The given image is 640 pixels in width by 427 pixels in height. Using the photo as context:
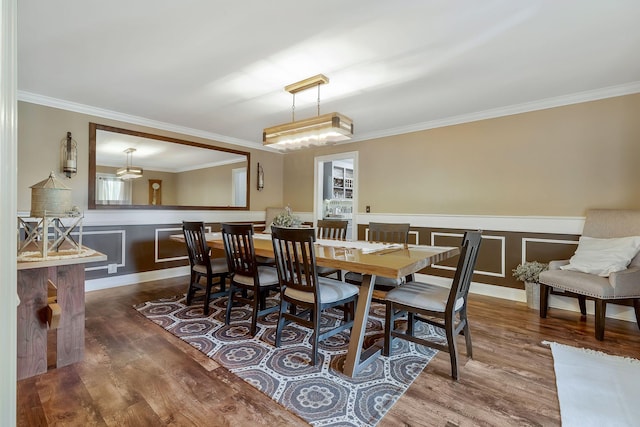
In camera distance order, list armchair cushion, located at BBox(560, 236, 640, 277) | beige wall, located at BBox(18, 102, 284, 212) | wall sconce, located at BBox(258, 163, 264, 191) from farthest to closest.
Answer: wall sconce, located at BBox(258, 163, 264, 191) < beige wall, located at BBox(18, 102, 284, 212) < armchair cushion, located at BBox(560, 236, 640, 277)

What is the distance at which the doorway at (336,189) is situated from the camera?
485 centimetres

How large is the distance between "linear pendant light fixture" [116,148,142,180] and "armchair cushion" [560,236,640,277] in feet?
16.0

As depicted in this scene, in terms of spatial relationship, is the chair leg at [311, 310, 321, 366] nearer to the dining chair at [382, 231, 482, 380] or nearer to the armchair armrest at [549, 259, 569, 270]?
the dining chair at [382, 231, 482, 380]

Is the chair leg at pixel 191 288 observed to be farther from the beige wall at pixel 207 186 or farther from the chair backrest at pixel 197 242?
the beige wall at pixel 207 186

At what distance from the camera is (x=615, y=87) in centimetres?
286

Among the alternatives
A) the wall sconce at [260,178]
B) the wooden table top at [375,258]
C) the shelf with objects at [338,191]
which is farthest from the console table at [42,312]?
the shelf with objects at [338,191]

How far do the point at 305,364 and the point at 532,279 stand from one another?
8.29 feet

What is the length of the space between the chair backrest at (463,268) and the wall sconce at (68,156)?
399 cm

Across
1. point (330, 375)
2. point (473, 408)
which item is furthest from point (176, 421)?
point (473, 408)

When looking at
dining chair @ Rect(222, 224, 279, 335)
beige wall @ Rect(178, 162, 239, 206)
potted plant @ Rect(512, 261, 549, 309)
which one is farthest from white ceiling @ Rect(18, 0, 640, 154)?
potted plant @ Rect(512, 261, 549, 309)

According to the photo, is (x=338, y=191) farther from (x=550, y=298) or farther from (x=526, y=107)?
(x=550, y=298)

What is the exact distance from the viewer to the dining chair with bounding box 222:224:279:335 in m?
2.41

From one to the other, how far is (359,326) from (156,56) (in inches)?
97.7

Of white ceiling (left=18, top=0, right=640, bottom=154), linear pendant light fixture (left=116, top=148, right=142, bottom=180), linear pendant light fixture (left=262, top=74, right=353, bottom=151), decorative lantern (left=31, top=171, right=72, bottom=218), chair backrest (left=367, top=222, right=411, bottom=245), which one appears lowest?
chair backrest (left=367, top=222, right=411, bottom=245)
